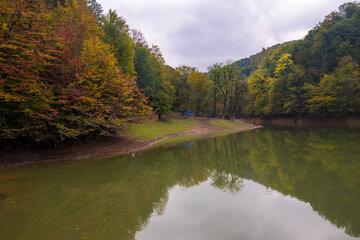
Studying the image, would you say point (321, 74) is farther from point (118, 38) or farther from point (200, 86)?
point (118, 38)

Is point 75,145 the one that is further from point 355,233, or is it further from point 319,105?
point 319,105

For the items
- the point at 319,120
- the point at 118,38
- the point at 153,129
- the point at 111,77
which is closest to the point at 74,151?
the point at 111,77

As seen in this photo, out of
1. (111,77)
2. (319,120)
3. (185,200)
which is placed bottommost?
(185,200)

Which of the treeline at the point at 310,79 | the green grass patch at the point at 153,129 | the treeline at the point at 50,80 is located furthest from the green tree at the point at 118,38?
the treeline at the point at 310,79

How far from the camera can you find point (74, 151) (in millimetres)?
19188

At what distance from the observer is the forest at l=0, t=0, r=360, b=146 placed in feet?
46.9

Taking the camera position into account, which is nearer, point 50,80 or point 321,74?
point 50,80

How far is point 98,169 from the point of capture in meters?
14.6

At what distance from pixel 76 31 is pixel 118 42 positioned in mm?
14223

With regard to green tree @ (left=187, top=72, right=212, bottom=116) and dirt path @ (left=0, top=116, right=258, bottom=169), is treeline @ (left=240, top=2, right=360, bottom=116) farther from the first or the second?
dirt path @ (left=0, top=116, right=258, bottom=169)

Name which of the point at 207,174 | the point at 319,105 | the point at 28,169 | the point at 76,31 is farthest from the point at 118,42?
the point at 319,105

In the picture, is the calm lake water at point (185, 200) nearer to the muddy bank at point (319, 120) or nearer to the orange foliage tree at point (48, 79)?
the orange foliage tree at point (48, 79)

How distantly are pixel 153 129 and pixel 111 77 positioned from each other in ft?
52.7

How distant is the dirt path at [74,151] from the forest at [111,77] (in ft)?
3.24
